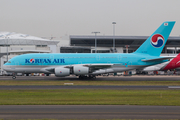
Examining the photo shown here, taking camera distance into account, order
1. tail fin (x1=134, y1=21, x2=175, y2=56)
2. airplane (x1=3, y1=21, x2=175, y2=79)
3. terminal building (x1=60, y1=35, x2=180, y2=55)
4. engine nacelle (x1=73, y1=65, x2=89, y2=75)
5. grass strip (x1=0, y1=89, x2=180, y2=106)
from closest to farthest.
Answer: grass strip (x1=0, y1=89, x2=180, y2=106)
engine nacelle (x1=73, y1=65, x2=89, y2=75)
airplane (x1=3, y1=21, x2=175, y2=79)
tail fin (x1=134, y1=21, x2=175, y2=56)
terminal building (x1=60, y1=35, x2=180, y2=55)

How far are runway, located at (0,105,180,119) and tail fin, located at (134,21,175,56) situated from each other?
95.9ft

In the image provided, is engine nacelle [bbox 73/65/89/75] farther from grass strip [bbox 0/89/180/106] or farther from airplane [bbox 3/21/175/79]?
grass strip [bbox 0/89/180/106]

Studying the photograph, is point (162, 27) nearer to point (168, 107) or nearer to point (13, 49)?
point (168, 107)

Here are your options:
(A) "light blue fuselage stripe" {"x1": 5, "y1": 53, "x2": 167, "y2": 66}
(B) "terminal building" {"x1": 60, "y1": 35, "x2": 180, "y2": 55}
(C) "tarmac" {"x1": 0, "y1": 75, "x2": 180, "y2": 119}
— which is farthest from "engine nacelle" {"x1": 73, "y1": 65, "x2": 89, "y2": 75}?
(B) "terminal building" {"x1": 60, "y1": 35, "x2": 180, "y2": 55}

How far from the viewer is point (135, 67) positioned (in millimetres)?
46500

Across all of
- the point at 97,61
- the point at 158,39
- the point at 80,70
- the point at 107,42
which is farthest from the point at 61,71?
the point at 107,42

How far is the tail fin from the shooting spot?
151 ft

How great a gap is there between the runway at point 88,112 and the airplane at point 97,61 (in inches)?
1053

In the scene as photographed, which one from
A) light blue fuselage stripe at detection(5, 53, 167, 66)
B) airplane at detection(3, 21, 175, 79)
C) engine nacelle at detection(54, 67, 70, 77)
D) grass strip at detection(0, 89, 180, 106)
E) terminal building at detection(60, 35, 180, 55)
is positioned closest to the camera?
grass strip at detection(0, 89, 180, 106)

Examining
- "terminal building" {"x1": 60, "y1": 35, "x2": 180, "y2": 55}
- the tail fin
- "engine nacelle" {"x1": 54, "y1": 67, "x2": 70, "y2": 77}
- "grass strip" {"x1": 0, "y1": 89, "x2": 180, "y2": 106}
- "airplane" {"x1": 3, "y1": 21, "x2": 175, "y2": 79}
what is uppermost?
"terminal building" {"x1": 60, "y1": 35, "x2": 180, "y2": 55}

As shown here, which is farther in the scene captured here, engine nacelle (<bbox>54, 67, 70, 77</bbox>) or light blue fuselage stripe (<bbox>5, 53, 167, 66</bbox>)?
light blue fuselage stripe (<bbox>5, 53, 167, 66</bbox>)

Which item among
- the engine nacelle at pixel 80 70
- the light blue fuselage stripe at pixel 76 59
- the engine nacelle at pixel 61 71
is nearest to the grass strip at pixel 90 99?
the engine nacelle at pixel 61 71

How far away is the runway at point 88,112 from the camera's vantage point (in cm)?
1528

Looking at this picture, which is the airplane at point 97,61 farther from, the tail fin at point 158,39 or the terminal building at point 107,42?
the terminal building at point 107,42
